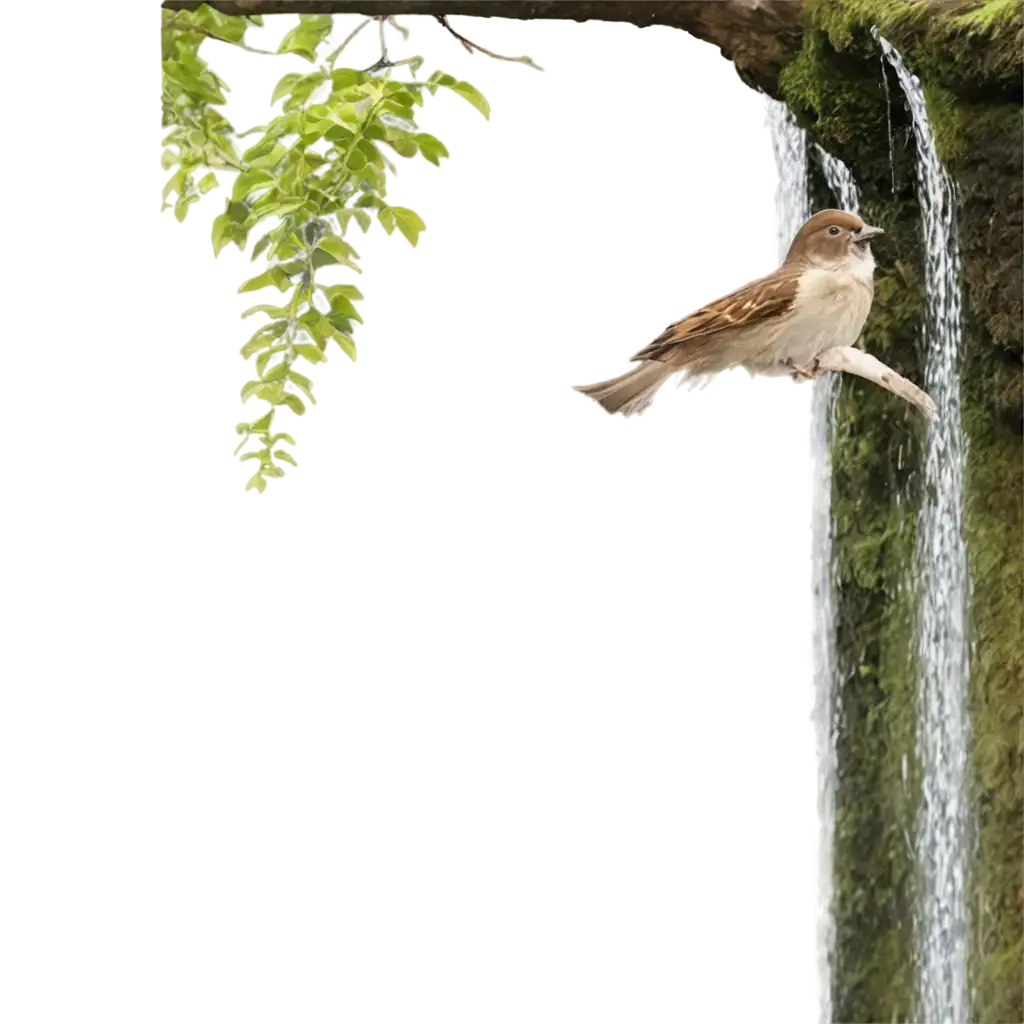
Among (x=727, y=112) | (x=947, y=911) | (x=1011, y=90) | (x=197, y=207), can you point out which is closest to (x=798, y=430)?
(x=727, y=112)

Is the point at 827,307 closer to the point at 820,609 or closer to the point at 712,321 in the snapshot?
the point at 712,321

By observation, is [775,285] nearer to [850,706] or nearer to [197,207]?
[850,706]

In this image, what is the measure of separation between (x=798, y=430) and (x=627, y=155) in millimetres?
646

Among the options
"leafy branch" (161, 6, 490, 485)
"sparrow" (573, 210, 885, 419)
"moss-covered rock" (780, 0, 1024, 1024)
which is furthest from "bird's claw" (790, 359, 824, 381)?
"leafy branch" (161, 6, 490, 485)

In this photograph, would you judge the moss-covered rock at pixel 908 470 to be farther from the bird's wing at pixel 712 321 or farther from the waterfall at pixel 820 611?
the bird's wing at pixel 712 321

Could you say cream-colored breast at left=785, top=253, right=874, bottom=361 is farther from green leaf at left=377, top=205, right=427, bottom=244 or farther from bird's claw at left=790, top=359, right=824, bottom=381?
green leaf at left=377, top=205, right=427, bottom=244

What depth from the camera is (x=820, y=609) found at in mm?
1869

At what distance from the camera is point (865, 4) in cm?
142

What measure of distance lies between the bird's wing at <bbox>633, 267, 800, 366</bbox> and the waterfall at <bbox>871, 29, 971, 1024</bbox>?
290mm

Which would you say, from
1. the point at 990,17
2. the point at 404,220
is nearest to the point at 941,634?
the point at 990,17

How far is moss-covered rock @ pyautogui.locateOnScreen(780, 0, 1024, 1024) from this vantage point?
134 cm

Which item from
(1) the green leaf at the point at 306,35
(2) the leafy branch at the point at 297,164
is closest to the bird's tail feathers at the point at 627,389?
(2) the leafy branch at the point at 297,164

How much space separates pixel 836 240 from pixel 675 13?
0.40 meters

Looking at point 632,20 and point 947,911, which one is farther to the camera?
point 947,911
